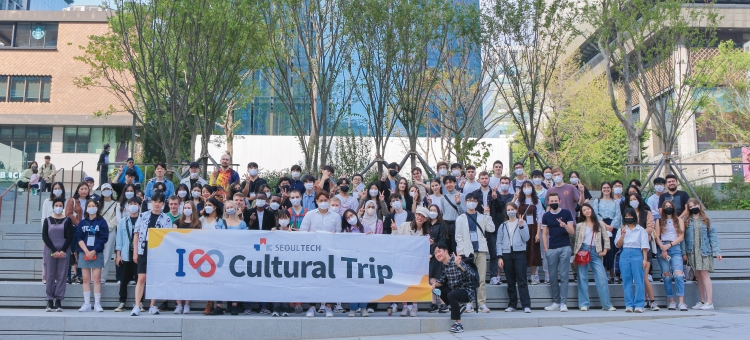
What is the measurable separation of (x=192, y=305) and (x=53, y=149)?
38.2 m

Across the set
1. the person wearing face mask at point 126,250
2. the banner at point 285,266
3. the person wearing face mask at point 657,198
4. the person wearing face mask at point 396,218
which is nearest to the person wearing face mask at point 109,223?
the person wearing face mask at point 126,250

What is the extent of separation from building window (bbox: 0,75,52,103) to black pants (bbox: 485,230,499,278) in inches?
1688

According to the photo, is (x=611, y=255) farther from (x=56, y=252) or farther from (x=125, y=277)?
(x=56, y=252)

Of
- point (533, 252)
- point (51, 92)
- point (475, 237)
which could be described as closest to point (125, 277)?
point (475, 237)

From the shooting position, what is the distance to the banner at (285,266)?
A: 10.6 meters

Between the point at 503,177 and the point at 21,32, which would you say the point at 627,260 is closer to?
the point at 503,177

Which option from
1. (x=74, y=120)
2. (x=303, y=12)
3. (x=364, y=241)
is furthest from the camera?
(x=74, y=120)

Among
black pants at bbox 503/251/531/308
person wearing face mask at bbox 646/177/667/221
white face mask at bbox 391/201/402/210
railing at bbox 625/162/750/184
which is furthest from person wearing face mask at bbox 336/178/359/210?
railing at bbox 625/162/750/184

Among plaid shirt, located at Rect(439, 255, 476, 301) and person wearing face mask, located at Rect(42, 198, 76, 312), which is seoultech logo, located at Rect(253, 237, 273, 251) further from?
person wearing face mask, located at Rect(42, 198, 76, 312)

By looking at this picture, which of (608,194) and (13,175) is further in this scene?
(13,175)

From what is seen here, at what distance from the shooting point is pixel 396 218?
1172 cm

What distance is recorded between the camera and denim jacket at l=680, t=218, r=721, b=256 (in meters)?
11.6

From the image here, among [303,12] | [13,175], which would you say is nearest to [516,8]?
[303,12]

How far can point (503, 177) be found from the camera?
12.9 meters
